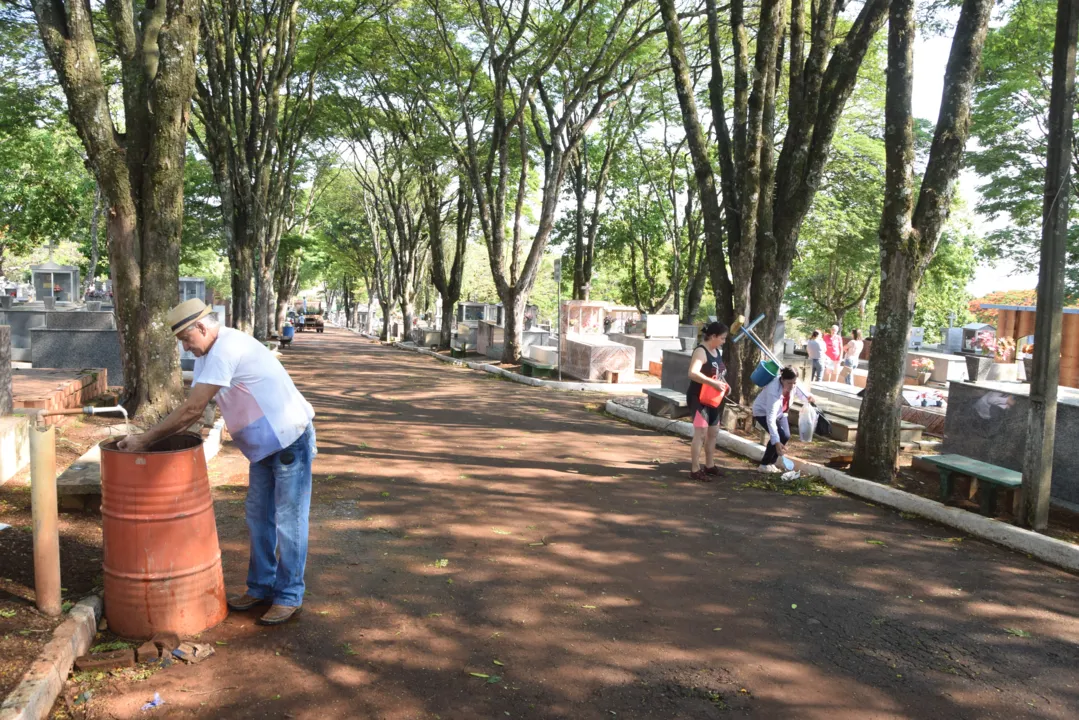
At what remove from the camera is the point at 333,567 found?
5.05 metres

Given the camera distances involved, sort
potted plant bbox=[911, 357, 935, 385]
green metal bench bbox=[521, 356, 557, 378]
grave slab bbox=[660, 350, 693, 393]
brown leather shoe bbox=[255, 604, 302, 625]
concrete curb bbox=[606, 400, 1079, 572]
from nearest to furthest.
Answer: brown leather shoe bbox=[255, 604, 302, 625] < concrete curb bbox=[606, 400, 1079, 572] < grave slab bbox=[660, 350, 693, 393] < green metal bench bbox=[521, 356, 557, 378] < potted plant bbox=[911, 357, 935, 385]

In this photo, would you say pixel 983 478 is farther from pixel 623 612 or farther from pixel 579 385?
pixel 579 385

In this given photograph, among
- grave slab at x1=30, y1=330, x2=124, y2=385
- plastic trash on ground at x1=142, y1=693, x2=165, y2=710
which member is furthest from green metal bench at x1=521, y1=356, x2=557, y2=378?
plastic trash on ground at x1=142, y1=693, x2=165, y2=710

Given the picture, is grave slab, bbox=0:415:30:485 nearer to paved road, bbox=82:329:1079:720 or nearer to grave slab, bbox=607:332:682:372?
paved road, bbox=82:329:1079:720

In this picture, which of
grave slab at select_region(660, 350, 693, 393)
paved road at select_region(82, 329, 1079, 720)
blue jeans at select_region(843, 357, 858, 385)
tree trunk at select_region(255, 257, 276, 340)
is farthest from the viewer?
tree trunk at select_region(255, 257, 276, 340)

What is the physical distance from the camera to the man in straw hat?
3.84 m

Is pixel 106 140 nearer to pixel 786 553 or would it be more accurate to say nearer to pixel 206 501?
pixel 206 501

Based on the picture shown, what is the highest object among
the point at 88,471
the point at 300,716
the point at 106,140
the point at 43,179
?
the point at 43,179

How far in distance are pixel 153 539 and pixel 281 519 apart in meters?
0.60

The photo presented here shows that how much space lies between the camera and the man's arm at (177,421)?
3719mm

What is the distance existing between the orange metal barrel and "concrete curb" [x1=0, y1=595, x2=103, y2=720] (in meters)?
0.13

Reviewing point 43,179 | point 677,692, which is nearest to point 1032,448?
point 677,692

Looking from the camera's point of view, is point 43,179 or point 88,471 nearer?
point 88,471

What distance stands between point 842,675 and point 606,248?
32777 mm
